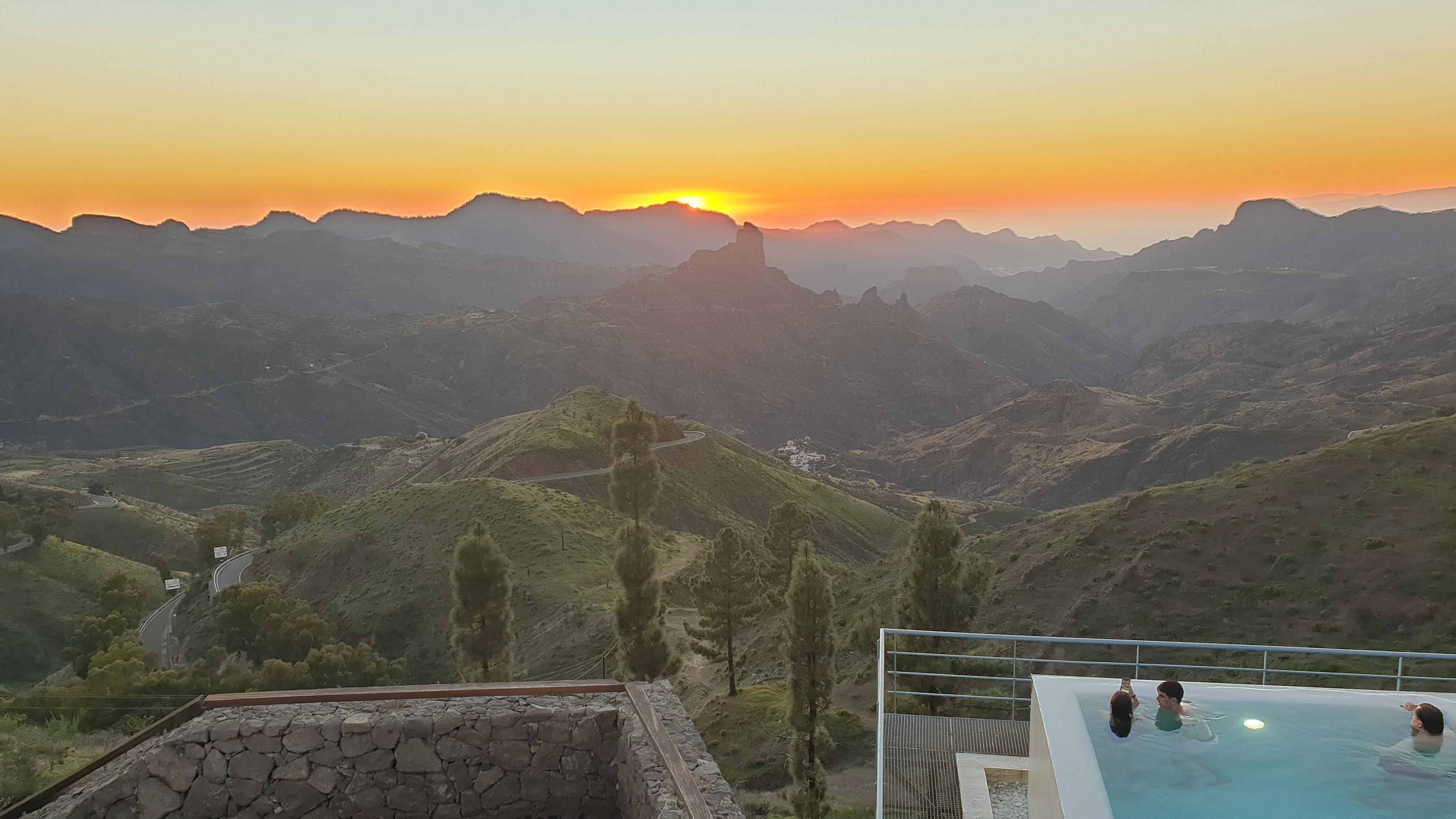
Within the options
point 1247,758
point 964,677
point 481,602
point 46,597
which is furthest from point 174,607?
point 1247,758

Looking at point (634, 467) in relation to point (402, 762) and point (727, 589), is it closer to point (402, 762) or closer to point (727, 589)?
point (727, 589)

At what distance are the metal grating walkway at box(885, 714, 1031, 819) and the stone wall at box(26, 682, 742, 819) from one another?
114 inches

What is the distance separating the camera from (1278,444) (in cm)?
10125

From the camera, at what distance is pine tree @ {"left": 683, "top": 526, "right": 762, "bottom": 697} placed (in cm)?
3306

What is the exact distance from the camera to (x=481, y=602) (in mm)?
27516

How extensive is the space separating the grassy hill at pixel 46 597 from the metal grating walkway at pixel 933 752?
58910mm

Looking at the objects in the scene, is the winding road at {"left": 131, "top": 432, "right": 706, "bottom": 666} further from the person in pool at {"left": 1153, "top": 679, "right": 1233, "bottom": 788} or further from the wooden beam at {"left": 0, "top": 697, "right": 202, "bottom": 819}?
the person in pool at {"left": 1153, "top": 679, "right": 1233, "bottom": 788}

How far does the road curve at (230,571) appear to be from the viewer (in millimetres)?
57344

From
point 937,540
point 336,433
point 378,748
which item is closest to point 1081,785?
point 378,748

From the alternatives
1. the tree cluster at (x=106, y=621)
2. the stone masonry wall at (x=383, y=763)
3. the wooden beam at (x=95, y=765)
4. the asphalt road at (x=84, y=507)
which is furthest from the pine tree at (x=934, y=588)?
the asphalt road at (x=84, y=507)

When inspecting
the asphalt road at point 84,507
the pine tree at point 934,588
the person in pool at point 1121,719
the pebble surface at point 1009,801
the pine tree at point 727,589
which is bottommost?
the asphalt road at point 84,507

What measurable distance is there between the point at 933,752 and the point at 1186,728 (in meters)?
3.07

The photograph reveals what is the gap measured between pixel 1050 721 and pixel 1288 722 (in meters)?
3.13

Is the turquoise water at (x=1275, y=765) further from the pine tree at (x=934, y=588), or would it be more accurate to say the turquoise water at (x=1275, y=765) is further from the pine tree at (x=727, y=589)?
the pine tree at (x=727, y=589)
